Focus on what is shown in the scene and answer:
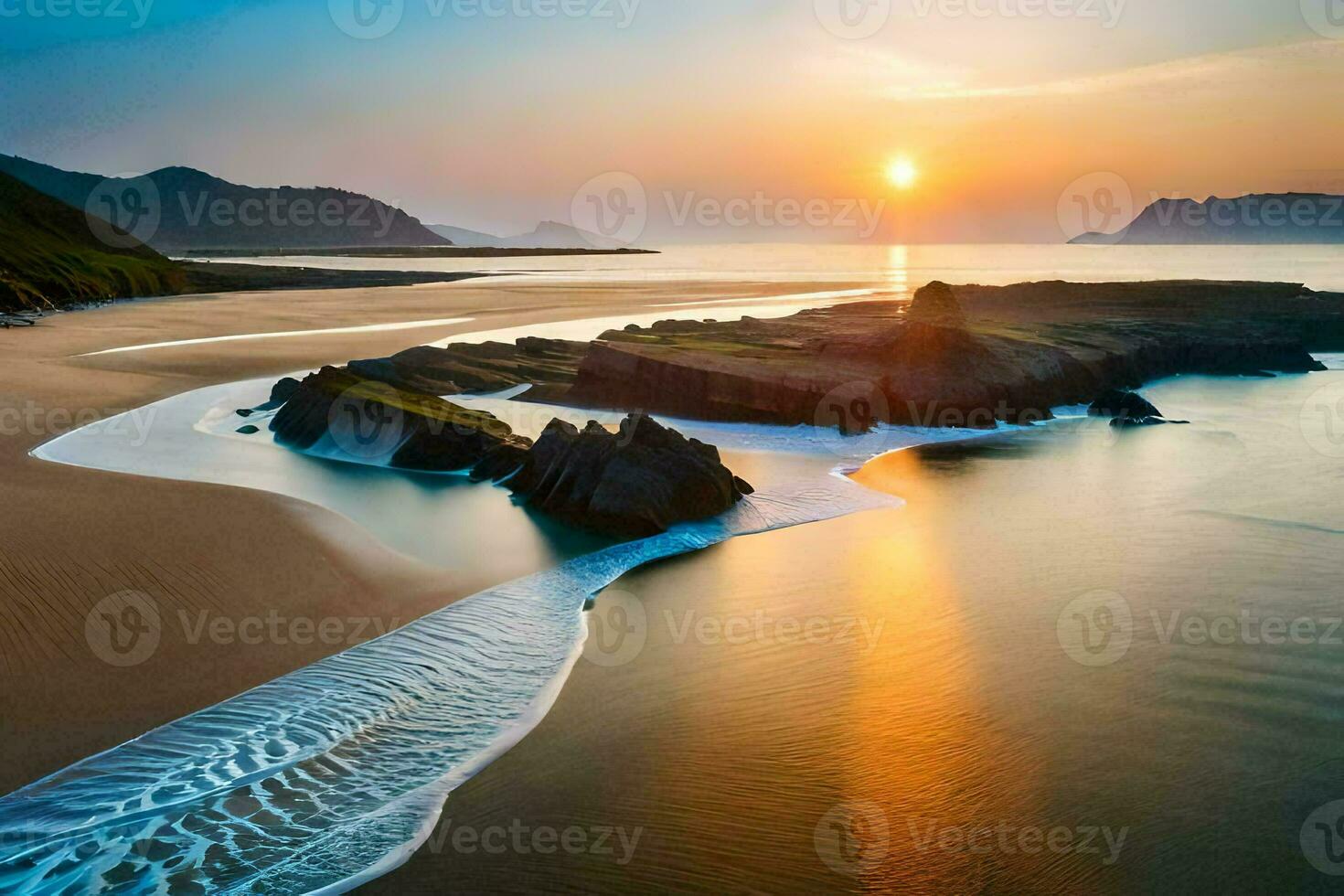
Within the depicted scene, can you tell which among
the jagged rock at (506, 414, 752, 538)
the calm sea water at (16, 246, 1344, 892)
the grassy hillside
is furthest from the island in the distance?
the grassy hillside

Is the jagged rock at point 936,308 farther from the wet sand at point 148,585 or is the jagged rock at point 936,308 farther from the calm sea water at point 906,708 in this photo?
the wet sand at point 148,585

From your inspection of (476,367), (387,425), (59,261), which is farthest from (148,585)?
(59,261)

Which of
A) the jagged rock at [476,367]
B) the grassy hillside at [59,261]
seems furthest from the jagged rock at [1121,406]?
the grassy hillside at [59,261]

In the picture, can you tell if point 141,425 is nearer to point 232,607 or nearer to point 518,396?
point 518,396

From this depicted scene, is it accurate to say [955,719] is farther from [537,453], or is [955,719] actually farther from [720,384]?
[720,384]

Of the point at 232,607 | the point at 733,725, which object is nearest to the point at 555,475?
the point at 232,607

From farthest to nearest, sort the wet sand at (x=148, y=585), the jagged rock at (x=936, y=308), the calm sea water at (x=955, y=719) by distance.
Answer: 1. the jagged rock at (x=936, y=308)
2. the wet sand at (x=148, y=585)
3. the calm sea water at (x=955, y=719)
